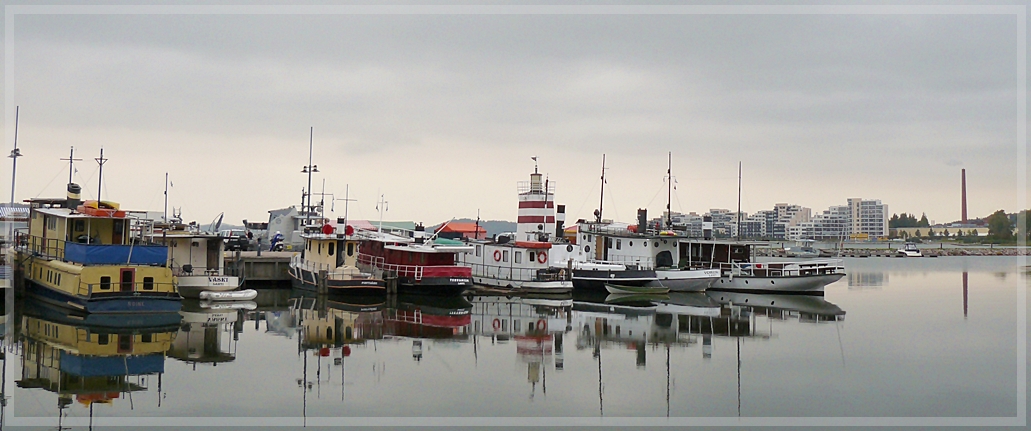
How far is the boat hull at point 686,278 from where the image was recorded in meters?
38.6

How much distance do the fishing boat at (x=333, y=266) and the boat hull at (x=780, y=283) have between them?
55.8ft

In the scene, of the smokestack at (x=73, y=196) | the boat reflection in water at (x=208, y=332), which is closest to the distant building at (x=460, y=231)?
the boat reflection in water at (x=208, y=332)

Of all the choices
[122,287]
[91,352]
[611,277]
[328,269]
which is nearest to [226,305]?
[122,287]

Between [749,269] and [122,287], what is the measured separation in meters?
27.8

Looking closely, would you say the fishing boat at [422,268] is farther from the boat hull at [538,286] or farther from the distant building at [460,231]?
the distant building at [460,231]

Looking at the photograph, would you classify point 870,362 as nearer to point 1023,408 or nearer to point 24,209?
point 1023,408

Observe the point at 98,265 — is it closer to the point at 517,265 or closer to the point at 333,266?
the point at 333,266

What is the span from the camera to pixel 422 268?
34.4 metres

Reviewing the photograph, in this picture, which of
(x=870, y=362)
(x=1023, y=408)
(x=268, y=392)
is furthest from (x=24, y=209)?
(x=1023, y=408)

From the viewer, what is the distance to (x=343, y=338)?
23594mm

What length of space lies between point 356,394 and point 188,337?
28.5ft

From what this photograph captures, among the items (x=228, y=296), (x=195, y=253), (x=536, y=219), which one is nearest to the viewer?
(x=228, y=296)

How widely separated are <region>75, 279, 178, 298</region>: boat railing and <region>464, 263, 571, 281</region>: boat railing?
1482 centimetres

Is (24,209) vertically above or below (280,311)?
above
